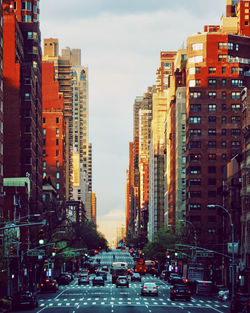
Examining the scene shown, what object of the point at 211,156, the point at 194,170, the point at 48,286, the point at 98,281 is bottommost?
the point at 98,281

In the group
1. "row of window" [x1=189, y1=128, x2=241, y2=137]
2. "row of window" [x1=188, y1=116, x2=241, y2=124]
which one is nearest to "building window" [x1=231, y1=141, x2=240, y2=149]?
"row of window" [x1=189, y1=128, x2=241, y2=137]

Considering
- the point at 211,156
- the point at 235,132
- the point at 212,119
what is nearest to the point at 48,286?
the point at 211,156

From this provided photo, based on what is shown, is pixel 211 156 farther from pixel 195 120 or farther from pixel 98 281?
pixel 98 281

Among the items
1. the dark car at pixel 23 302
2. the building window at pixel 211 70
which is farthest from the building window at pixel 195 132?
the dark car at pixel 23 302

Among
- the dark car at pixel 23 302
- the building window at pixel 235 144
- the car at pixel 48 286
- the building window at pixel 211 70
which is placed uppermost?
the building window at pixel 211 70

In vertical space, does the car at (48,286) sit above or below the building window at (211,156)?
below

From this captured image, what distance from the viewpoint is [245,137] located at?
4564 inches

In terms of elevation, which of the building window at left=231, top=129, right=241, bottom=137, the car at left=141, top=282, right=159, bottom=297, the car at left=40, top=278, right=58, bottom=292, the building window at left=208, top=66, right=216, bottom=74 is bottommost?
the car at left=40, top=278, right=58, bottom=292

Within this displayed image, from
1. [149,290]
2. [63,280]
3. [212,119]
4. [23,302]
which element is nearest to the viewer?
[23,302]

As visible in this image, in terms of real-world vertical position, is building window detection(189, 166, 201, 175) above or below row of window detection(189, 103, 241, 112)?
below

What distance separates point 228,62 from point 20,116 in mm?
49384

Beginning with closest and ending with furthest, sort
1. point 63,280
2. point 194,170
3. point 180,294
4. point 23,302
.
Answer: point 23,302, point 180,294, point 63,280, point 194,170

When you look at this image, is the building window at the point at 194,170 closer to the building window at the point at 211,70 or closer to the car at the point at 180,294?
the building window at the point at 211,70

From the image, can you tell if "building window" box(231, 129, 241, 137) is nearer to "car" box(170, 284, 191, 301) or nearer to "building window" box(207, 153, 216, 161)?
"building window" box(207, 153, 216, 161)
